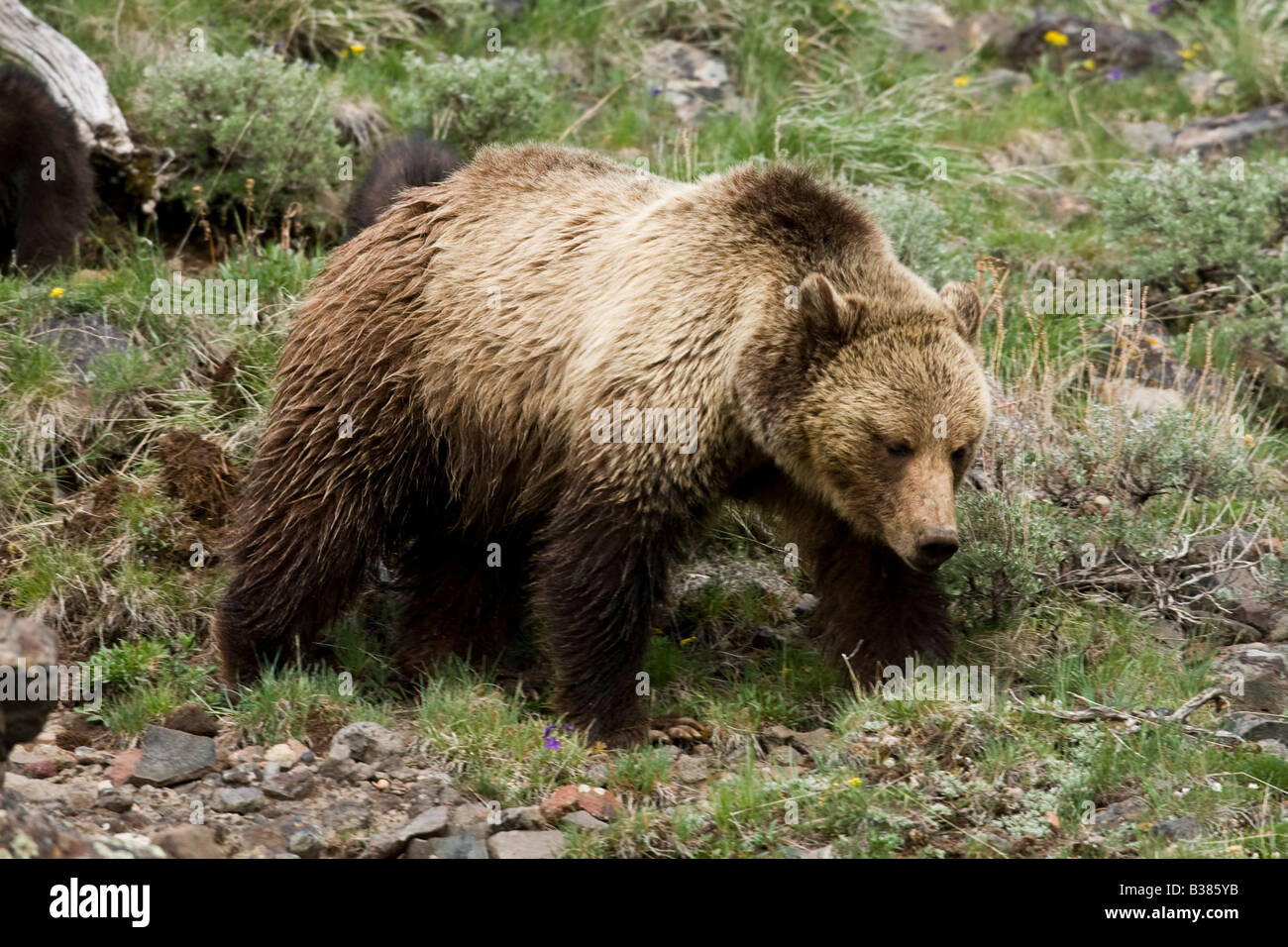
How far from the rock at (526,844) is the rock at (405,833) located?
0.16 meters

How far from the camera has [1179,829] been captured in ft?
15.2

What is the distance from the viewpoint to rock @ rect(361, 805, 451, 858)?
15.0 feet

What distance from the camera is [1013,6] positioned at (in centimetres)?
1291

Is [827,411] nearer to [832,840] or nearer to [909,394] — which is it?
[909,394]

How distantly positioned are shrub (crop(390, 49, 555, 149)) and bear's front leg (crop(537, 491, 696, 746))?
4333mm

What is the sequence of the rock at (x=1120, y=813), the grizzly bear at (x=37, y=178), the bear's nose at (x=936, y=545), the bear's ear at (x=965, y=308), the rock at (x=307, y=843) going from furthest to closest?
the grizzly bear at (x=37, y=178), the bear's ear at (x=965, y=308), the bear's nose at (x=936, y=545), the rock at (x=1120, y=813), the rock at (x=307, y=843)

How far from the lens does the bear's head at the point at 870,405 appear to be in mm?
5301

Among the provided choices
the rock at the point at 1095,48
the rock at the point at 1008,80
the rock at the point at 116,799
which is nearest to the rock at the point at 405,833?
the rock at the point at 116,799

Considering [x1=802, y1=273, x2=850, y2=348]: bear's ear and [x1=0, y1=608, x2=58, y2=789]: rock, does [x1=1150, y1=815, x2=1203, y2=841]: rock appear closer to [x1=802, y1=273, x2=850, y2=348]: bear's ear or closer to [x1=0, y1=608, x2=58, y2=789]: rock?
[x1=802, y1=273, x2=850, y2=348]: bear's ear

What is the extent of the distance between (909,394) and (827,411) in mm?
289

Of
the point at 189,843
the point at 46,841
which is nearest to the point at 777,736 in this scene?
the point at 189,843

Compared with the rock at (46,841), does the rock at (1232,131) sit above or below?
above

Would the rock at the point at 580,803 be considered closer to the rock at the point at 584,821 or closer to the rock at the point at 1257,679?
the rock at the point at 584,821
